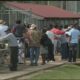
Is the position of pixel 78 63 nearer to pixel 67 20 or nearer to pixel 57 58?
pixel 57 58

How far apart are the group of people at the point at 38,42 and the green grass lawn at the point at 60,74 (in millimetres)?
1252

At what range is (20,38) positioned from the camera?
20.0m

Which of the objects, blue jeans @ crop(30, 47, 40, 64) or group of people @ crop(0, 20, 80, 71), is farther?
blue jeans @ crop(30, 47, 40, 64)

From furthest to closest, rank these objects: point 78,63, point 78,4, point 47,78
Result: 1. point 78,4
2. point 78,63
3. point 47,78

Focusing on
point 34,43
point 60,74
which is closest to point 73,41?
point 34,43

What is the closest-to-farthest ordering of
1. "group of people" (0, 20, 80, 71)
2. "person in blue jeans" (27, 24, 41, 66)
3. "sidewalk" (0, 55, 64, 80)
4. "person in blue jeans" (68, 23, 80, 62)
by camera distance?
"sidewalk" (0, 55, 64, 80), "group of people" (0, 20, 80, 71), "person in blue jeans" (27, 24, 41, 66), "person in blue jeans" (68, 23, 80, 62)

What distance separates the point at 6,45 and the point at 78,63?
16.2 feet

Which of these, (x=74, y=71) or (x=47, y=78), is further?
(x=74, y=71)

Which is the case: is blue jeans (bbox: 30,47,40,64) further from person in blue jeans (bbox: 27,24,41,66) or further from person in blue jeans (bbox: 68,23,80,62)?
person in blue jeans (bbox: 68,23,80,62)

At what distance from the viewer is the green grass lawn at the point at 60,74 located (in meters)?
15.9

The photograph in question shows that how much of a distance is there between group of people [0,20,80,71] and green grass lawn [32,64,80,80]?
4.11ft

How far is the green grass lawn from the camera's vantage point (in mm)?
15859

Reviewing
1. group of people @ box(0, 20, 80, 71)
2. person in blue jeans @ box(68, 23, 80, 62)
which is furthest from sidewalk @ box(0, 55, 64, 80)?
person in blue jeans @ box(68, 23, 80, 62)

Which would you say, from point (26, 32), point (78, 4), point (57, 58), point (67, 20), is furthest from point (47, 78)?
point (78, 4)
